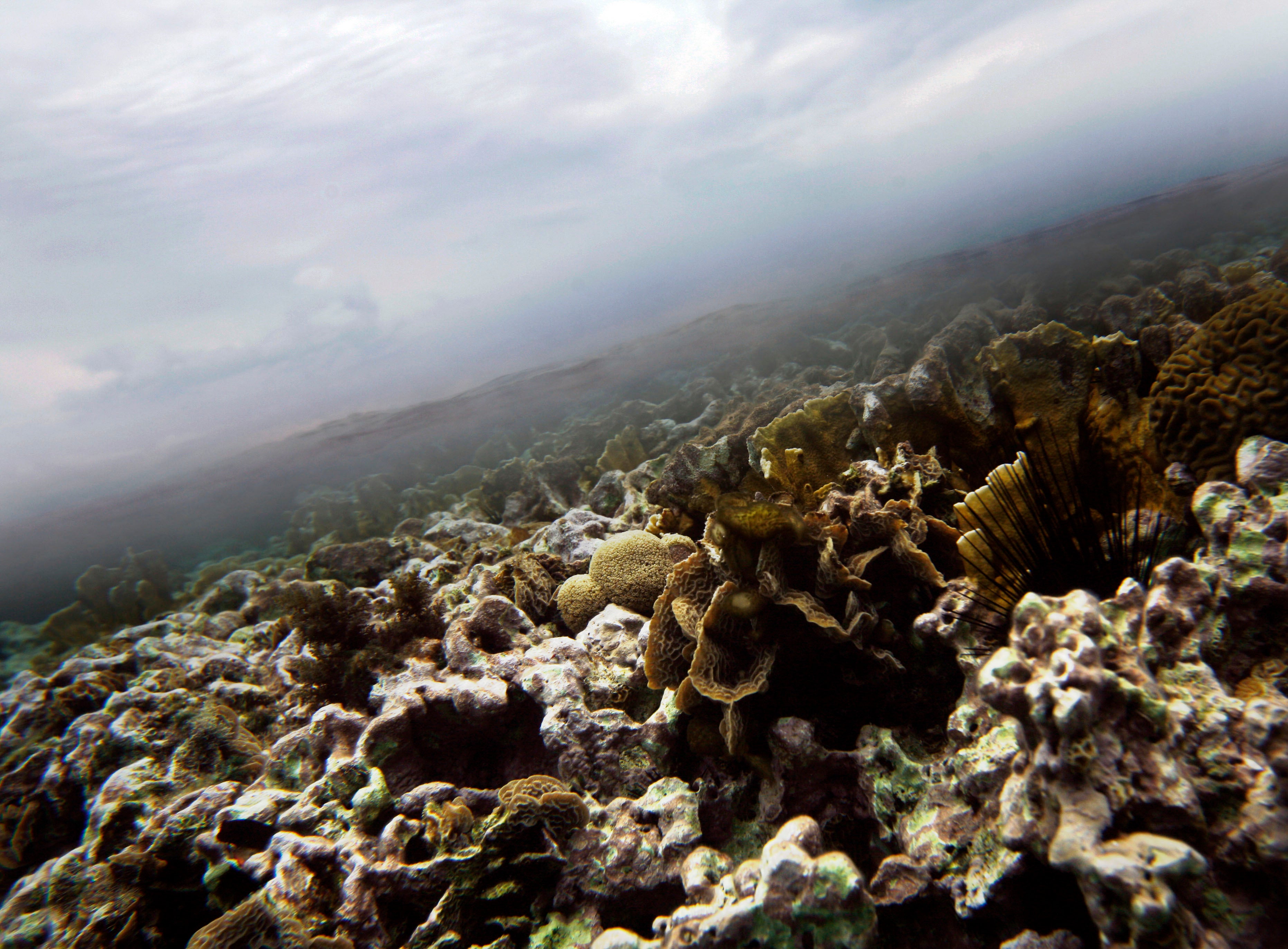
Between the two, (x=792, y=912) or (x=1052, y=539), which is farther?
(x=1052, y=539)

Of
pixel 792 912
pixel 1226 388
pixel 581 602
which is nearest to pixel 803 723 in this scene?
pixel 792 912

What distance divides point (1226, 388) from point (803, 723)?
2.46 meters

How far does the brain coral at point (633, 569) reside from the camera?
419 cm

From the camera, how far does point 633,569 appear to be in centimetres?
429

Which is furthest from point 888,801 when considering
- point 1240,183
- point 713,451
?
point 1240,183

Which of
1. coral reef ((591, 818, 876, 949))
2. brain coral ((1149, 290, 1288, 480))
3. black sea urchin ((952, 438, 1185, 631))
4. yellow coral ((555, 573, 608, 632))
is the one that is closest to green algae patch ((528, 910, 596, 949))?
coral reef ((591, 818, 876, 949))

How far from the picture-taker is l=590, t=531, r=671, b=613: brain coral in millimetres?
4191

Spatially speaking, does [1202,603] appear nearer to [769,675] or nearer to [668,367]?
[769,675]

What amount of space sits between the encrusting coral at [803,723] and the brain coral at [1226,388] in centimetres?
2

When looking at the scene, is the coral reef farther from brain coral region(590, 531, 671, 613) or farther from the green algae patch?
brain coral region(590, 531, 671, 613)

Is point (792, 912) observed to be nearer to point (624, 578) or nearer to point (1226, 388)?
point (624, 578)

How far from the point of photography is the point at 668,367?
105ft

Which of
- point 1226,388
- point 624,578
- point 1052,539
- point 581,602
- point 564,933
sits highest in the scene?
point 1226,388

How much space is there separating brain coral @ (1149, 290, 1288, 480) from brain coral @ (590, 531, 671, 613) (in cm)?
301
